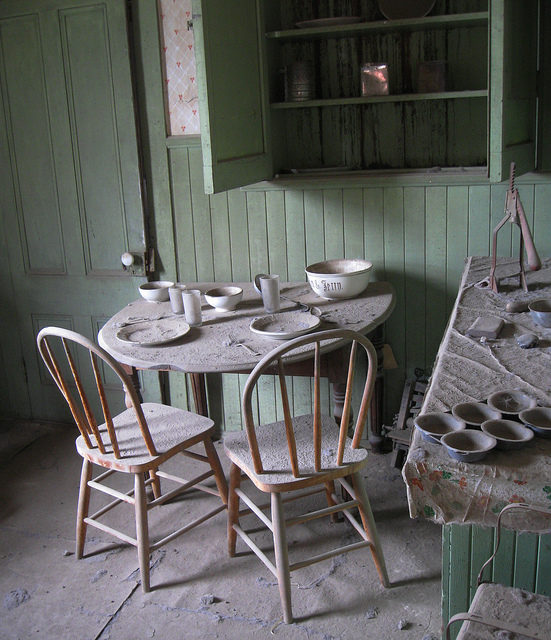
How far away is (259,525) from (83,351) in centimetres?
140

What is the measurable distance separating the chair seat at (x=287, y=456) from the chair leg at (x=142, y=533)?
0.33m

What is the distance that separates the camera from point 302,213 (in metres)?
3.09

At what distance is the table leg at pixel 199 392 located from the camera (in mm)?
3162

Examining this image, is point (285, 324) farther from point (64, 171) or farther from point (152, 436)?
point (64, 171)

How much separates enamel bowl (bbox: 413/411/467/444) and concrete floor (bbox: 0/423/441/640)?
90 centimetres

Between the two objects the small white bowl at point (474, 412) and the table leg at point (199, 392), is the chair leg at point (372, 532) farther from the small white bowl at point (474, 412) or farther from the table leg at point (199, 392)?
the table leg at point (199, 392)

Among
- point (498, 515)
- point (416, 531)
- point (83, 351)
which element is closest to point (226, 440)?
point (416, 531)

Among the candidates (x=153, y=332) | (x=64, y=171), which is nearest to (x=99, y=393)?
(x=153, y=332)

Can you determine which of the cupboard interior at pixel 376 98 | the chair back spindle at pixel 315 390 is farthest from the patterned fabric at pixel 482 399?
the cupboard interior at pixel 376 98

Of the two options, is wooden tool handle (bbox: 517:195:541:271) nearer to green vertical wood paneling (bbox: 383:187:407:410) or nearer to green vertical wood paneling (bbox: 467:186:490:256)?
green vertical wood paneling (bbox: 467:186:490:256)

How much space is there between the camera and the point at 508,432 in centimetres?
144

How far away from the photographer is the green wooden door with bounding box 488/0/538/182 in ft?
7.30

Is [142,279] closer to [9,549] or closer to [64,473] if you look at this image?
[64,473]

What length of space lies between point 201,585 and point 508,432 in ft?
4.37
